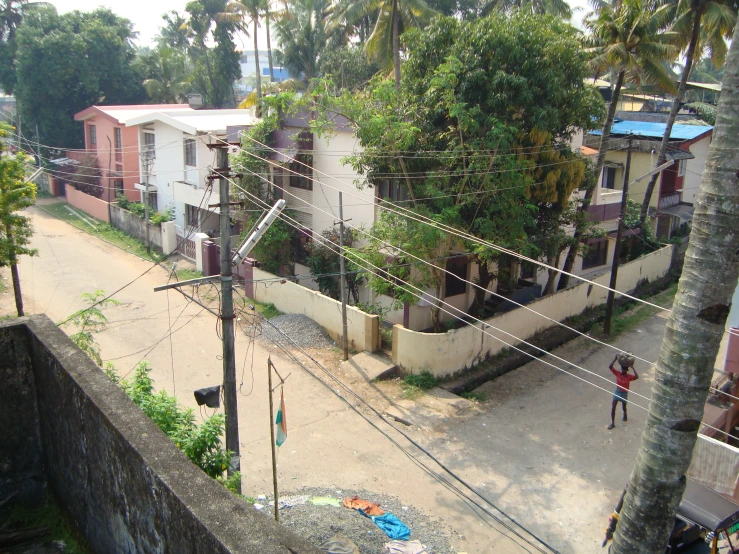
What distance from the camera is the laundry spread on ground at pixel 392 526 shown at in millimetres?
9367

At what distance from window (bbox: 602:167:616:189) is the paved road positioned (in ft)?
34.5

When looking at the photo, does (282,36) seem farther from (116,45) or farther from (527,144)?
(527,144)

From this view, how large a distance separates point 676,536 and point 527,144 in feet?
30.2

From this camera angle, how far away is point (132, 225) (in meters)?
26.6

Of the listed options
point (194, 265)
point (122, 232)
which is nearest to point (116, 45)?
point (122, 232)

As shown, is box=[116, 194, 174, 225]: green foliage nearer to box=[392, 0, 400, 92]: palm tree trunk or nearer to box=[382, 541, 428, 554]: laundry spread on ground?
box=[392, 0, 400, 92]: palm tree trunk

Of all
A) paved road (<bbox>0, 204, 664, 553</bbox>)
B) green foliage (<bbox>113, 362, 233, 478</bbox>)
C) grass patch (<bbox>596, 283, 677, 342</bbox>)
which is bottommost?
paved road (<bbox>0, 204, 664, 553</bbox>)

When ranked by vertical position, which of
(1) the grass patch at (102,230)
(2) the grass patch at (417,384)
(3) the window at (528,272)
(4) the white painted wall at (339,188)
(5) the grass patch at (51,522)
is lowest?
(2) the grass patch at (417,384)

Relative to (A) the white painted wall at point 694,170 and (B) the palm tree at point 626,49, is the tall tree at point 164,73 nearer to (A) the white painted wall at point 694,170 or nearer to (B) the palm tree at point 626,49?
(B) the palm tree at point 626,49

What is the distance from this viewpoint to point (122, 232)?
27297mm

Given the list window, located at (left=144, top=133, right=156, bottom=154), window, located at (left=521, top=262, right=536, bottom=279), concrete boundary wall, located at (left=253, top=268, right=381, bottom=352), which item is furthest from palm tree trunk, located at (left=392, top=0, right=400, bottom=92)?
window, located at (left=144, top=133, right=156, bottom=154)

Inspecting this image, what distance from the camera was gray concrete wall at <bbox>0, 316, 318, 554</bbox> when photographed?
131 inches

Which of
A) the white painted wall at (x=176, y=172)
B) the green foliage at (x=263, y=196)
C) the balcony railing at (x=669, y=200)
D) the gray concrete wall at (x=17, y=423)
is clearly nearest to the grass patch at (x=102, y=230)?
the white painted wall at (x=176, y=172)

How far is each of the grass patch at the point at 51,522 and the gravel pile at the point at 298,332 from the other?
10.9m
